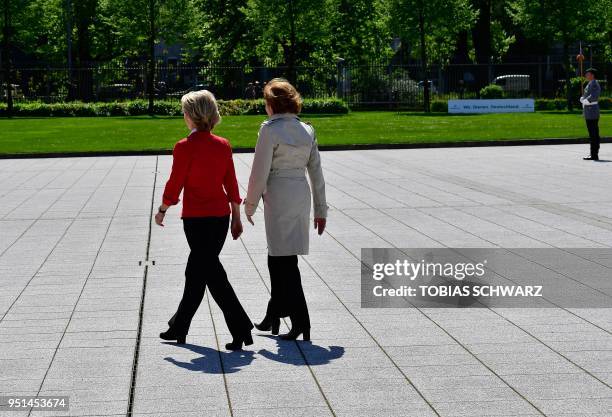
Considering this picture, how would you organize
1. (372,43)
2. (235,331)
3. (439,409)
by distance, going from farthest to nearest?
(372,43) → (235,331) → (439,409)

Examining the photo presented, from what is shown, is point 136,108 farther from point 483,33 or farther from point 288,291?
point 288,291

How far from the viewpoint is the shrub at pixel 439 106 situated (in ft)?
169

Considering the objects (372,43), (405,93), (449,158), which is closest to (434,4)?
(405,93)

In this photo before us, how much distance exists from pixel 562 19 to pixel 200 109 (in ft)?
151

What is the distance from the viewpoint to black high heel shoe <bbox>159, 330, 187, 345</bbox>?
708 cm

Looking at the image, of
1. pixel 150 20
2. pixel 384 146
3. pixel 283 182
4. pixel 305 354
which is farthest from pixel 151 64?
pixel 305 354

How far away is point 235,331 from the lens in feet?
22.9

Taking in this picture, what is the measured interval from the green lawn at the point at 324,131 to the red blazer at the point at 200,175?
67.9 feet

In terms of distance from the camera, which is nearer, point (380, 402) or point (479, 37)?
point (380, 402)

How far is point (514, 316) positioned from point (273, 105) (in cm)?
237

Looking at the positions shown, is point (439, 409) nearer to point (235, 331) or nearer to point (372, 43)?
point (235, 331)

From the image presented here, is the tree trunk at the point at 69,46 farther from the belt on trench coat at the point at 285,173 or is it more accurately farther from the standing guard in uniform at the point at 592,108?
the belt on trench coat at the point at 285,173

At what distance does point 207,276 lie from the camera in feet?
23.2

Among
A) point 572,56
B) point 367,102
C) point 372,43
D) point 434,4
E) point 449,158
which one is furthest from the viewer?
point 372,43
